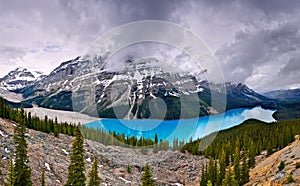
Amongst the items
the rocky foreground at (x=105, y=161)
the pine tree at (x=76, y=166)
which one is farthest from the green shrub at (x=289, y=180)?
the rocky foreground at (x=105, y=161)

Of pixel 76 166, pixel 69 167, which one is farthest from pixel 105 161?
pixel 76 166

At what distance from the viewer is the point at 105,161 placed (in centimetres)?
5881

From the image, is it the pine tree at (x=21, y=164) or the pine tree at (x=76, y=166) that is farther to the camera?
the pine tree at (x=21, y=164)

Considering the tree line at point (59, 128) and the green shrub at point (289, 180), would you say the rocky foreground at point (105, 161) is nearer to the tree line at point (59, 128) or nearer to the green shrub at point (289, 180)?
the tree line at point (59, 128)

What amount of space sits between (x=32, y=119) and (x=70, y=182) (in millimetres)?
54038

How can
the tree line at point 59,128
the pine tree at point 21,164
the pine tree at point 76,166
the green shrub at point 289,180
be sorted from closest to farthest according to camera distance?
the pine tree at point 76,166 → the pine tree at point 21,164 → the green shrub at point 289,180 → the tree line at point 59,128

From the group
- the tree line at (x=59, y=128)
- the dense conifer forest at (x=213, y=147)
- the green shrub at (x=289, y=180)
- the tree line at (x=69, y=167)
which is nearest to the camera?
the tree line at (x=69, y=167)

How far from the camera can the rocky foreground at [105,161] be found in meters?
39.0

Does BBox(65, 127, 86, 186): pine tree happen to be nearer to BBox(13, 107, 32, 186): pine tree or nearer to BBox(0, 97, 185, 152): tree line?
BBox(13, 107, 32, 186): pine tree

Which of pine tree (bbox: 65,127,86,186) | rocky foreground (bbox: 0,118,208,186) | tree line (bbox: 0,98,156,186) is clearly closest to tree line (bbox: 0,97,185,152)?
rocky foreground (bbox: 0,118,208,186)

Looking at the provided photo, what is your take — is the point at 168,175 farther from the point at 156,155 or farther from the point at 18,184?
the point at 18,184

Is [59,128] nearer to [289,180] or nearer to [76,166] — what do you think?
[76,166]

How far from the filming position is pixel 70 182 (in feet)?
68.0

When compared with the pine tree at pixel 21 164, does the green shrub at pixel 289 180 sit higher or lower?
lower
